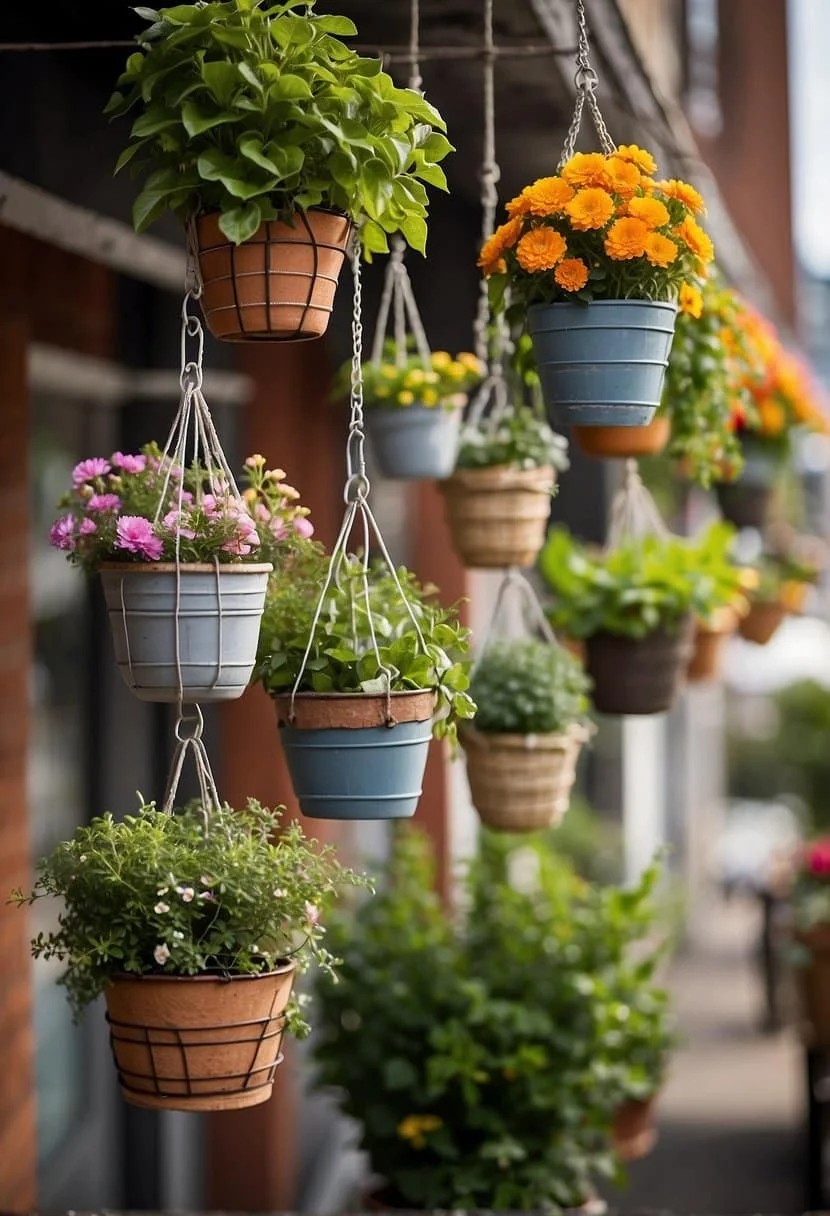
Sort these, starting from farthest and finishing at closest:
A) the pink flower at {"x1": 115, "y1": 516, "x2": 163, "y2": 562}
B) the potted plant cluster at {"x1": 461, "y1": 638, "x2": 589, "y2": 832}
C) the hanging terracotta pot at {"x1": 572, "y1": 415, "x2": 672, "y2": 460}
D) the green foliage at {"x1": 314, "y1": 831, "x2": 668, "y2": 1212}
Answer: the green foliage at {"x1": 314, "y1": 831, "x2": 668, "y2": 1212}
the hanging terracotta pot at {"x1": 572, "y1": 415, "x2": 672, "y2": 460}
the potted plant cluster at {"x1": 461, "y1": 638, "x2": 589, "y2": 832}
the pink flower at {"x1": 115, "y1": 516, "x2": 163, "y2": 562}

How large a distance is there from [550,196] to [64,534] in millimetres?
754

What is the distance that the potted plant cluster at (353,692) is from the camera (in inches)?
85.1

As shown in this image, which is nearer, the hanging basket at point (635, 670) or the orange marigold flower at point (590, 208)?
the orange marigold flower at point (590, 208)

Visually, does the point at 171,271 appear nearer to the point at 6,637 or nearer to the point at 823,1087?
the point at 6,637

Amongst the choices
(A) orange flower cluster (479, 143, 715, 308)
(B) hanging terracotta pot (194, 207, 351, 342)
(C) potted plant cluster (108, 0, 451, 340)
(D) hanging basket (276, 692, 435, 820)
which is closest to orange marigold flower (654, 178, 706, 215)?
(A) orange flower cluster (479, 143, 715, 308)

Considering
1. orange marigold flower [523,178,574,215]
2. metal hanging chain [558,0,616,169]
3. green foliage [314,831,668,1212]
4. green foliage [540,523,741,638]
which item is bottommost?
green foliage [314,831,668,1212]

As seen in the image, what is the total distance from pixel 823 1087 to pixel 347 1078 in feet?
9.13

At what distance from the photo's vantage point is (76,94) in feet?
9.54

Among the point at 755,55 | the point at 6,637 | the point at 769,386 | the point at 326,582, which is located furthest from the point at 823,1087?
the point at 755,55

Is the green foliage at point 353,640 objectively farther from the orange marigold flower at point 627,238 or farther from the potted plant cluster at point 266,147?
the orange marigold flower at point 627,238

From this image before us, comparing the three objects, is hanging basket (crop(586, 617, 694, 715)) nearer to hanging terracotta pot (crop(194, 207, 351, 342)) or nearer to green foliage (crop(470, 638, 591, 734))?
green foliage (crop(470, 638, 591, 734))

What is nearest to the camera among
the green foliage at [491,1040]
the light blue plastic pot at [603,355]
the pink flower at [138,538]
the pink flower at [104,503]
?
the pink flower at [138,538]

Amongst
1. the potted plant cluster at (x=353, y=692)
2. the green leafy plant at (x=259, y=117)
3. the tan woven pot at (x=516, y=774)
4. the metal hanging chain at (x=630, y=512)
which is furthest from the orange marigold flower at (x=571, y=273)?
A: the metal hanging chain at (x=630, y=512)

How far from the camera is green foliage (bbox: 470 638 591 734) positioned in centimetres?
303
